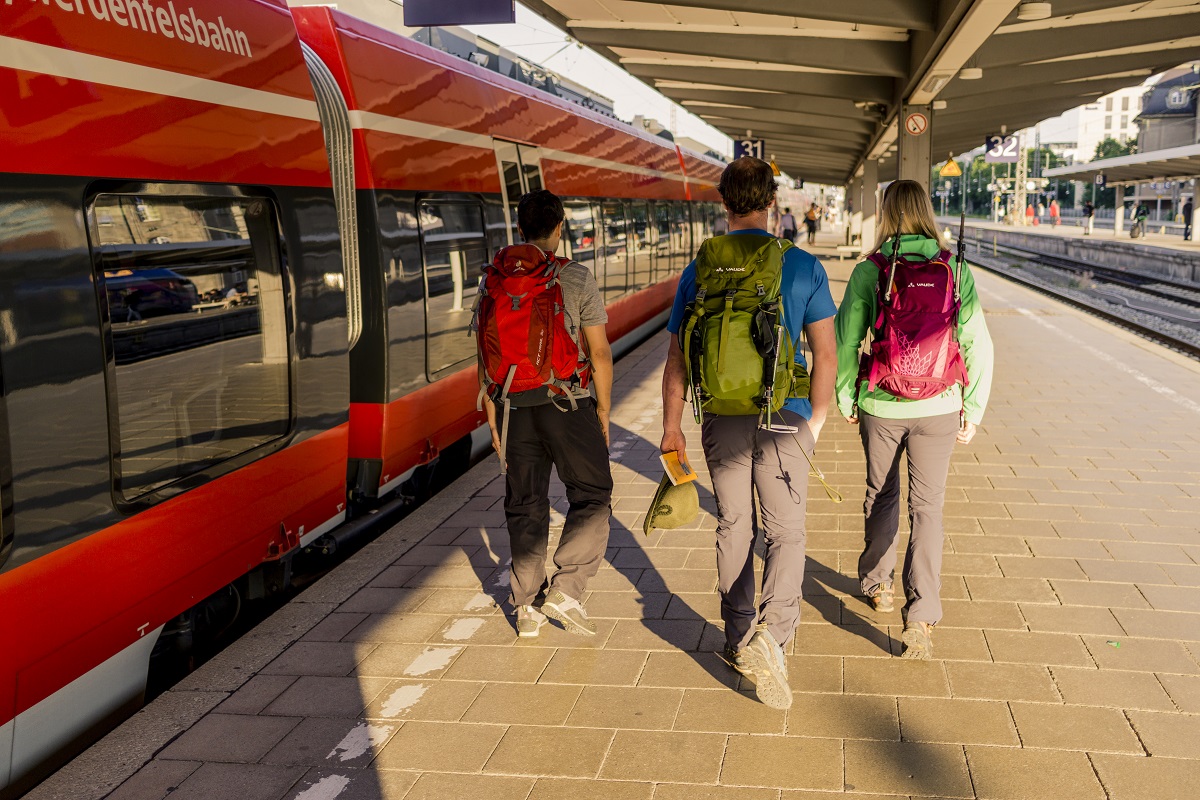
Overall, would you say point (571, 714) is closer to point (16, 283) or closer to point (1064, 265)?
point (16, 283)

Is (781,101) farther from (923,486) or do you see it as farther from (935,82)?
(923,486)

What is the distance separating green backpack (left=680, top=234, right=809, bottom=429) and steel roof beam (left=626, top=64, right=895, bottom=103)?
10202 millimetres

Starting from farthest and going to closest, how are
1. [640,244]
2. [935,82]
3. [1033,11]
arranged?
1. [640,244]
2. [935,82]
3. [1033,11]

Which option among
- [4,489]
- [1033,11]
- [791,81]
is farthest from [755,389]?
[791,81]

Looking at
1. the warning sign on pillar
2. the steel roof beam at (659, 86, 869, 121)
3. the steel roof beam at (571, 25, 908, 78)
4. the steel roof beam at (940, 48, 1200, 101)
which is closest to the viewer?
the steel roof beam at (571, 25, 908, 78)

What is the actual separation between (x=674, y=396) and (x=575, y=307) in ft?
1.98

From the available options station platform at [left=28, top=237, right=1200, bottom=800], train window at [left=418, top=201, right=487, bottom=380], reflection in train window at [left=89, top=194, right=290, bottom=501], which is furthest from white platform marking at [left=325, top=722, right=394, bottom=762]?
train window at [left=418, top=201, right=487, bottom=380]

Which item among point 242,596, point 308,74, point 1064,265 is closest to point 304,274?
point 308,74

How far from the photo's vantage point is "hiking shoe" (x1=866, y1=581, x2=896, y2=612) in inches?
184

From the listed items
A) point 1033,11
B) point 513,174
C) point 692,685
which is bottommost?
point 692,685

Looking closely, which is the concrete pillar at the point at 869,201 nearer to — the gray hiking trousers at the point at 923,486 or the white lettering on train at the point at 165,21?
the gray hiking trousers at the point at 923,486

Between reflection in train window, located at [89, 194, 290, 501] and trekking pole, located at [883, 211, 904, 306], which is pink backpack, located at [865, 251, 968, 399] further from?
reflection in train window, located at [89, 194, 290, 501]

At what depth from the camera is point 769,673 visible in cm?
376

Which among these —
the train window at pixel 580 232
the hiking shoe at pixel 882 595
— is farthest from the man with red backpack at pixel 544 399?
the train window at pixel 580 232
